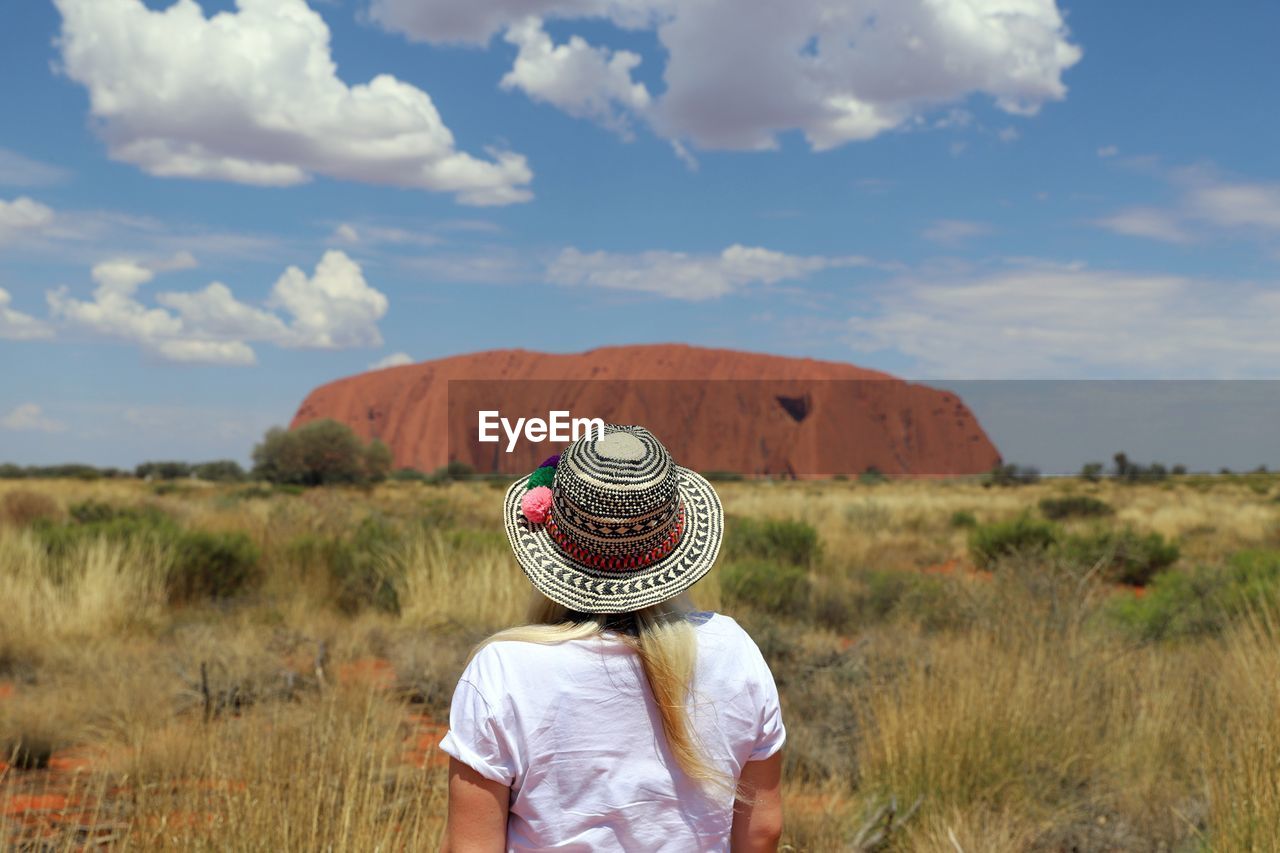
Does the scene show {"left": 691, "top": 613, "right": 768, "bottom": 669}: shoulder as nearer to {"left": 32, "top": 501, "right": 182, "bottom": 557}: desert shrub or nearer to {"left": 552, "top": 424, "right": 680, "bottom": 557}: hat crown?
{"left": 552, "top": 424, "right": 680, "bottom": 557}: hat crown

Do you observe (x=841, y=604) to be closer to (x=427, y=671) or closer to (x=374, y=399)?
(x=427, y=671)

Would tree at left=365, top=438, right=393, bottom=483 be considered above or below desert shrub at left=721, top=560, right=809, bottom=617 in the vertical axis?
above

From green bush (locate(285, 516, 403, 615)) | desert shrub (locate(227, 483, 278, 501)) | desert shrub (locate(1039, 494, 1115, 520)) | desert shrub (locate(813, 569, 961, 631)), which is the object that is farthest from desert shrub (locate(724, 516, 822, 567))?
desert shrub (locate(1039, 494, 1115, 520))

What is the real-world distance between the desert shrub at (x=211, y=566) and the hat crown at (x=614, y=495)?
10.1 metres

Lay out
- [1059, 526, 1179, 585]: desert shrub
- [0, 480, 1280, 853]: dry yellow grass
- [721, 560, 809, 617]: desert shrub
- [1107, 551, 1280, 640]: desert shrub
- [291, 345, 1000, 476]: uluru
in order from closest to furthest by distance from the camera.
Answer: [0, 480, 1280, 853]: dry yellow grass, [1107, 551, 1280, 640]: desert shrub, [721, 560, 809, 617]: desert shrub, [1059, 526, 1179, 585]: desert shrub, [291, 345, 1000, 476]: uluru

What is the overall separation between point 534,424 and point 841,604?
9.28 metres

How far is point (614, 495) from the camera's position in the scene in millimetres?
1686

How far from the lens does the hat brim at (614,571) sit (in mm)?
A: 1671

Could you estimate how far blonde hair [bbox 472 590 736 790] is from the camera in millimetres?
1629

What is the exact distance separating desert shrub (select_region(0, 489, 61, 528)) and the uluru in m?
99.6

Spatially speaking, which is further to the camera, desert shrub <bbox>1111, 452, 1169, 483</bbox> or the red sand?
desert shrub <bbox>1111, 452, 1169, 483</bbox>

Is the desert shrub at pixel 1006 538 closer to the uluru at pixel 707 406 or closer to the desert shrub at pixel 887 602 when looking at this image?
the desert shrub at pixel 887 602

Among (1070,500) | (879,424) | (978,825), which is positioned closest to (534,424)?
(978,825)

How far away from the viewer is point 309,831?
3221 millimetres
